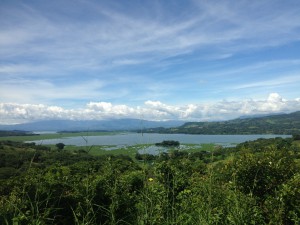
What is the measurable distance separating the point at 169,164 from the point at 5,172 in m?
44.5

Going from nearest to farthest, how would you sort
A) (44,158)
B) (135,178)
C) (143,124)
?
(143,124)
(135,178)
(44,158)

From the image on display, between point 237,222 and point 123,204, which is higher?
point 237,222

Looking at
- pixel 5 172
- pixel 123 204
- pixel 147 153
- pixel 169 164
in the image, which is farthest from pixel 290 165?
pixel 5 172

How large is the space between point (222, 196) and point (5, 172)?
5105 centimetres

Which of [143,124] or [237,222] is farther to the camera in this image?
[237,222]

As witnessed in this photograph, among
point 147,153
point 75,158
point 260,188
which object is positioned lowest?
point 75,158

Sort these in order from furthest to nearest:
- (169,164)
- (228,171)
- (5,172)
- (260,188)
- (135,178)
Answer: (5,172)
(135,178)
(169,164)
(228,171)
(260,188)

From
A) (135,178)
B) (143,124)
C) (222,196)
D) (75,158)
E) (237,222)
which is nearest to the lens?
(143,124)

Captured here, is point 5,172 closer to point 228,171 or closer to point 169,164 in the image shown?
point 169,164

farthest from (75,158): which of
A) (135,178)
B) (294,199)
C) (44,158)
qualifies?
(294,199)

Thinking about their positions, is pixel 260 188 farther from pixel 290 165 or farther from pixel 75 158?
pixel 75 158

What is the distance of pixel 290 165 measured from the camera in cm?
1301

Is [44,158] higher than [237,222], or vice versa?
[237,222]

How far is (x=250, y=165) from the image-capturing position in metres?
12.6
